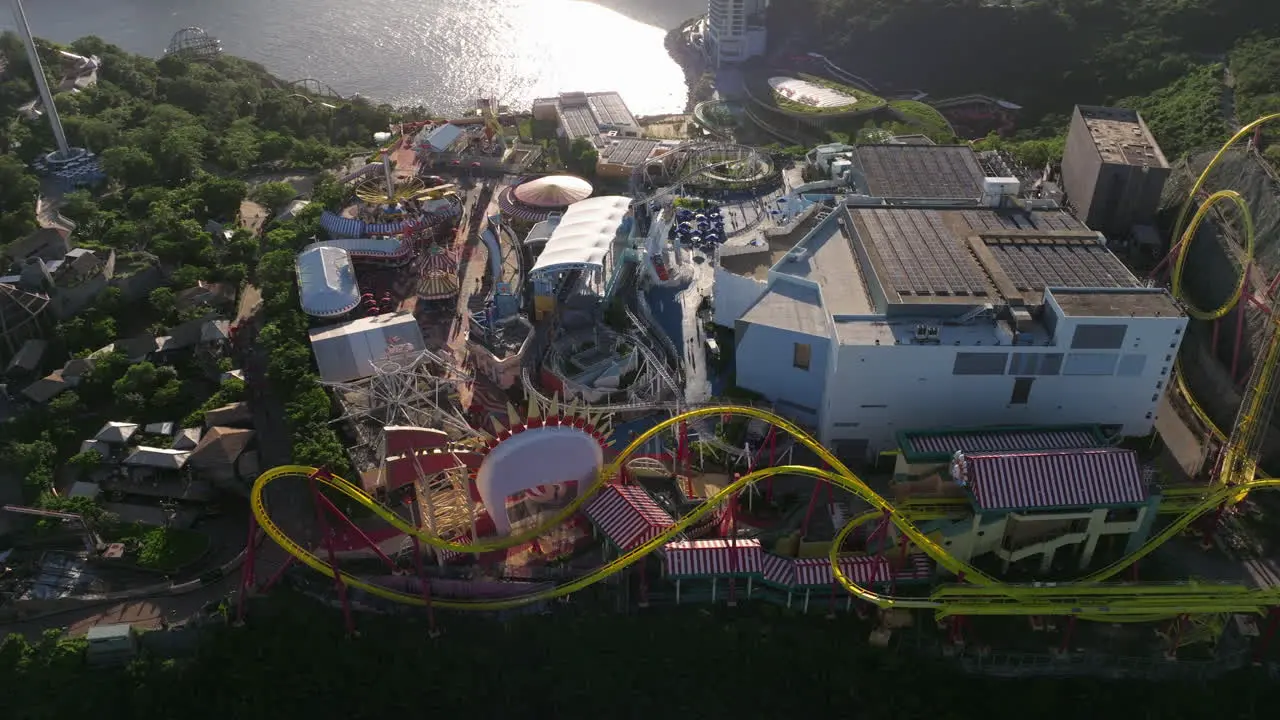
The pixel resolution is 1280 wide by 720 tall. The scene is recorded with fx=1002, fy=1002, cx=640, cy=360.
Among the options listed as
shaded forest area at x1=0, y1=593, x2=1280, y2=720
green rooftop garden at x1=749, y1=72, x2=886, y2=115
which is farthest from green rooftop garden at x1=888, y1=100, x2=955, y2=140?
shaded forest area at x1=0, y1=593, x2=1280, y2=720

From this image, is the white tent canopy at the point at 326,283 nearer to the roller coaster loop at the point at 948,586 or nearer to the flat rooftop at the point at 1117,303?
the roller coaster loop at the point at 948,586

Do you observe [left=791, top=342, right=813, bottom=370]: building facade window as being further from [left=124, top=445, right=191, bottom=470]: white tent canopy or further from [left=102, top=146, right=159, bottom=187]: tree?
[left=102, top=146, right=159, bottom=187]: tree

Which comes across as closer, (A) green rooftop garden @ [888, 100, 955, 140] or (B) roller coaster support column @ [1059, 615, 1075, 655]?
(B) roller coaster support column @ [1059, 615, 1075, 655]

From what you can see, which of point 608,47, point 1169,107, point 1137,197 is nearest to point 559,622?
point 1137,197

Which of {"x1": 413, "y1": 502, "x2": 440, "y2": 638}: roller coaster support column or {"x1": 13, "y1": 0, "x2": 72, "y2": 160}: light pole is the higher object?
{"x1": 13, "y1": 0, "x2": 72, "y2": 160}: light pole

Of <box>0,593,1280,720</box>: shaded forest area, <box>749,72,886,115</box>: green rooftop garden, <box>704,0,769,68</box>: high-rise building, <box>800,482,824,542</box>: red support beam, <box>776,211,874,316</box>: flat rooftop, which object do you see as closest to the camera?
<box>0,593,1280,720</box>: shaded forest area

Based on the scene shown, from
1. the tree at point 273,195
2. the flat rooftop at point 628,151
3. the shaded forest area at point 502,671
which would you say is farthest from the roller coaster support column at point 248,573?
the flat rooftop at point 628,151

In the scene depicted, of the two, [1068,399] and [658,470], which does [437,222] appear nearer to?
[658,470]

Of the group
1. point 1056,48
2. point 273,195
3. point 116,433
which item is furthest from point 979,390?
point 1056,48
